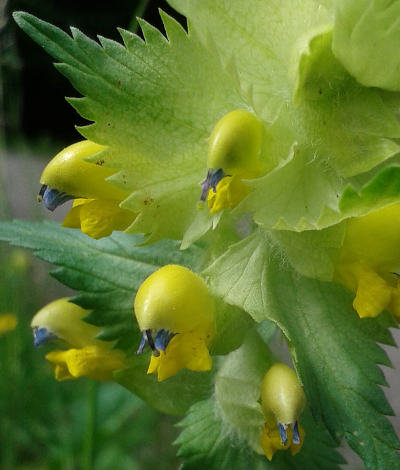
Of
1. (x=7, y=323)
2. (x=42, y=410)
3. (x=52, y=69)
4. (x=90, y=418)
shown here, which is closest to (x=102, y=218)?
(x=90, y=418)

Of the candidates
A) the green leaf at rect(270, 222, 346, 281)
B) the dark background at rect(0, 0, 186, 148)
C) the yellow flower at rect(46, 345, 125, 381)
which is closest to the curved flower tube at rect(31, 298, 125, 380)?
the yellow flower at rect(46, 345, 125, 381)

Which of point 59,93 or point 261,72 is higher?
point 261,72

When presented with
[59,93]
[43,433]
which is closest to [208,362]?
[43,433]

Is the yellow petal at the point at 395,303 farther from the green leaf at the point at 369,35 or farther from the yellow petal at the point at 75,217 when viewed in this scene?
the yellow petal at the point at 75,217

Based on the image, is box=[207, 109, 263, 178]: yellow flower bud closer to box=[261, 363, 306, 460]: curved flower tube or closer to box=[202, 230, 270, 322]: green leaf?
box=[202, 230, 270, 322]: green leaf

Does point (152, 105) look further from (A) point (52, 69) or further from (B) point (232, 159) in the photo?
(A) point (52, 69)

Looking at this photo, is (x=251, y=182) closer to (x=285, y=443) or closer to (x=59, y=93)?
(x=285, y=443)
